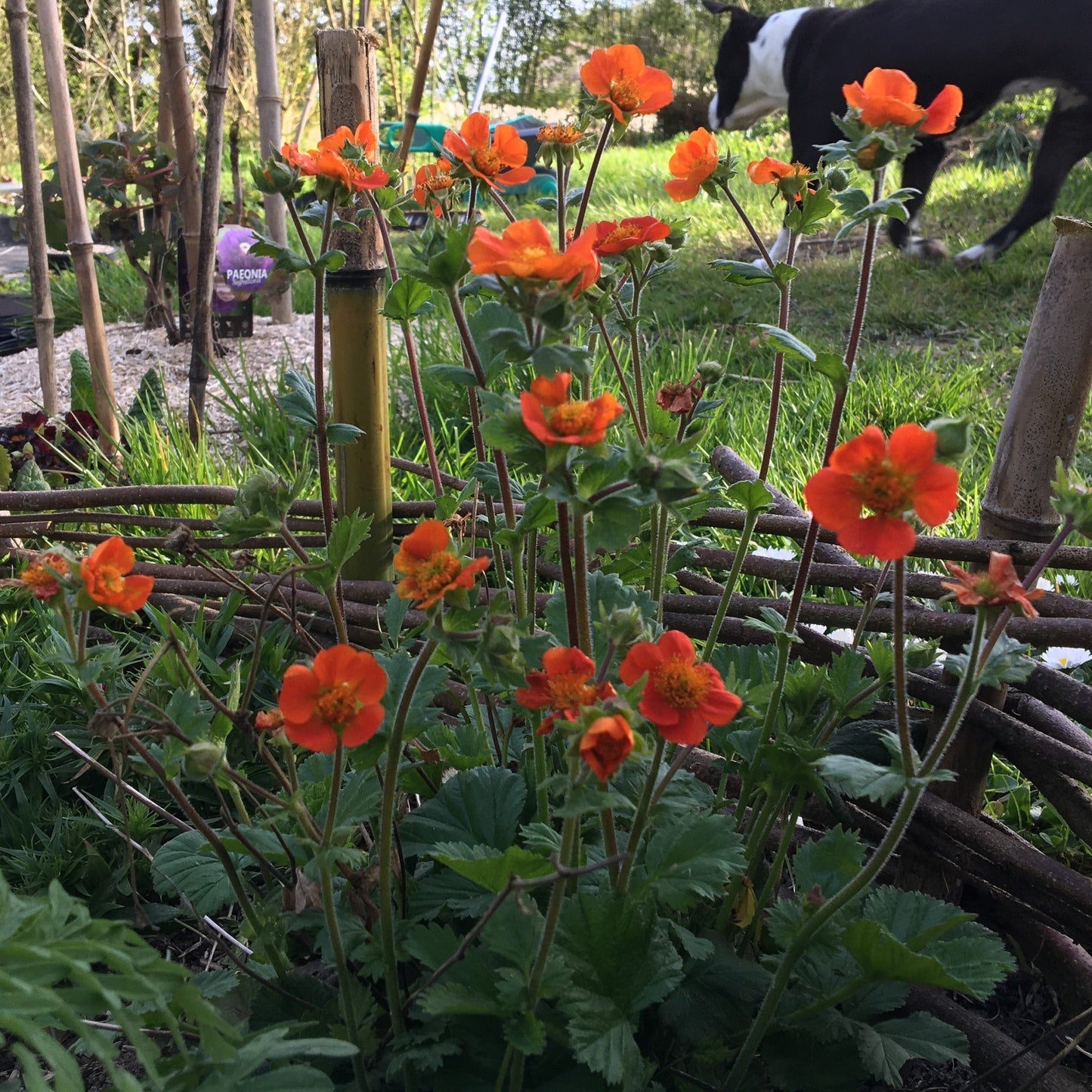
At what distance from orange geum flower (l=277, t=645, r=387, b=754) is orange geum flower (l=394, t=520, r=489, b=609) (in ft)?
0.15

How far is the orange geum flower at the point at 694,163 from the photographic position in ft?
2.95

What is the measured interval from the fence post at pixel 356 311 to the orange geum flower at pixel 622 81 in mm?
398

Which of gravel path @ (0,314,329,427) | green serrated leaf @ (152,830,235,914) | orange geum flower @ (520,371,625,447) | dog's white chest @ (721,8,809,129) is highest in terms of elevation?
dog's white chest @ (721,8,809,129)

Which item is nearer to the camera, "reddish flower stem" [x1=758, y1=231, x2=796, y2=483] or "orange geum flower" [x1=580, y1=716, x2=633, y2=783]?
"orange geum flower" [x1=580, y1=716, x2=633, y2=783]

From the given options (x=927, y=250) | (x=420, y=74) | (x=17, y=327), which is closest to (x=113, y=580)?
(x=420, y=74)

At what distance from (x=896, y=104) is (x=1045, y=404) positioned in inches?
15.2

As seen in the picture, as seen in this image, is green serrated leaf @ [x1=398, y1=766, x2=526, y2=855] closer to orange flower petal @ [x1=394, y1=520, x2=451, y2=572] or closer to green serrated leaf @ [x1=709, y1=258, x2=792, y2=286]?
orange flower petal @ [x1=394, y1=520, x2=451, y2=572]

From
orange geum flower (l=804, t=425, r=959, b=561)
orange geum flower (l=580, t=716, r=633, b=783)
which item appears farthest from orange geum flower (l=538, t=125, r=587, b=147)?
orange geum flower (l=580, t=716, r=633, b=783)

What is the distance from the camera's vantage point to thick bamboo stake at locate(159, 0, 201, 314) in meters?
2.29

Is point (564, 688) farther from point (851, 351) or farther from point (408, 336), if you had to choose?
point (408, 336)

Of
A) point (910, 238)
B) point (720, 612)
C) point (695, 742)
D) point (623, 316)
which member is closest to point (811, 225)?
point (623, 316)

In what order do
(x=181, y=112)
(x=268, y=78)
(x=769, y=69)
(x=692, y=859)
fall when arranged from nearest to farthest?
(x=692, y=859) → (x=181, y=112) → (x=268, y=78) → (x=769, y=69)

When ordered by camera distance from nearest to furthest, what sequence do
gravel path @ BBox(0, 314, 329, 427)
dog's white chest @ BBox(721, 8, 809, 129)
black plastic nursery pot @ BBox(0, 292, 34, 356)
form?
gravel path @ BBox(0, 314, 329, 427), black plastic nursery pot @ BBox(0, 292, 34, 356), dog's white chest @ BBox(721, 8, 809, 129)

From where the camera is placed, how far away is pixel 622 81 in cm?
84
